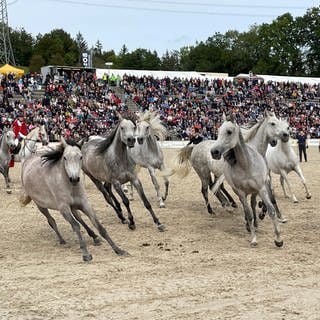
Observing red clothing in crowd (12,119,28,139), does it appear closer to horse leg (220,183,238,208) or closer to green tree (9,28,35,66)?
horse leg (220,183,238,208)

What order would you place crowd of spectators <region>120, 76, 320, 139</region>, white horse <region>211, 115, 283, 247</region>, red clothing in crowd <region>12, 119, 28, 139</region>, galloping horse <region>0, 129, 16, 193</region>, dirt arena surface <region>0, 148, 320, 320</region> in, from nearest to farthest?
1. dirt arena surface <region>0, 148, 320, 320</region>
2. white horse <region>211, 115, 283, 247</region>
3. galloping horse <region>0, 129, 16, 193</region>
4. red clothing in crowd <region>12, 119, 28, 139</region>
5. crowd of spectators <region>120, 76, 320, 139</region>

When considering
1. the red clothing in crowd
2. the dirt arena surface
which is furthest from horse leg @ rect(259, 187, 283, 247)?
the red clothing in crowd

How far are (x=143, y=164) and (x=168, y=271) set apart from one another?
19.7ft

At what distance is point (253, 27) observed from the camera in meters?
102

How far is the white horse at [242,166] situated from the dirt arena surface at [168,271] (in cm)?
67

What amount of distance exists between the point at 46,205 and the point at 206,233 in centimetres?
278

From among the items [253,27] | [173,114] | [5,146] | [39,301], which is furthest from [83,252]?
[253,27]

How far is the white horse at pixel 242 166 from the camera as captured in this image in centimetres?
837

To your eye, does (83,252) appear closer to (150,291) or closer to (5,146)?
(150,291)

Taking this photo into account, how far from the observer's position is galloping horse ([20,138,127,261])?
25.0 ft

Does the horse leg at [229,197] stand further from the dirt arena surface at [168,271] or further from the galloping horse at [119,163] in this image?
the galloping horse at [119,163]

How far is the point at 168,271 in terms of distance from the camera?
6.79 m

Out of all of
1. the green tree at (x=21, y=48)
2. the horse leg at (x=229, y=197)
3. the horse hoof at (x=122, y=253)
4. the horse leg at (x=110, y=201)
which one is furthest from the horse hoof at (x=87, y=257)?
the green tree at (x=21, y=48)

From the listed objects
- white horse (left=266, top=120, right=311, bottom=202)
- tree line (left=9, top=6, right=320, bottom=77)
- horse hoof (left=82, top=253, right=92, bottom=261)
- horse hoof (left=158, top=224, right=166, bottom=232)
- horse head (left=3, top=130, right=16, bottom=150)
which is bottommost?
horse hoof (left=158, top=224, right=166, bottom=232)
